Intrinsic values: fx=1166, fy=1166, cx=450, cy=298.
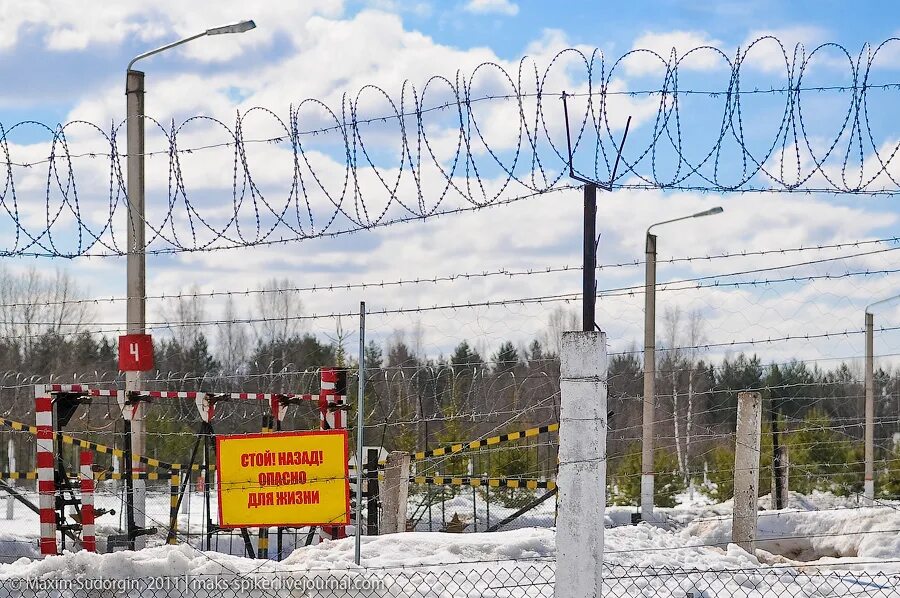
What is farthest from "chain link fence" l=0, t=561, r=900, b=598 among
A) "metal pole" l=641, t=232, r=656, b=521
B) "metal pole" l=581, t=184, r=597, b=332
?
"metal pole" l=641, t=232, r=656, b=521

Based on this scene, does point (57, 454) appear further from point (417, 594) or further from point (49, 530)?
point (417, 594)

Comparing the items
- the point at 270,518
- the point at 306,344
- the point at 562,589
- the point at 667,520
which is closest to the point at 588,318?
the point at 562,589

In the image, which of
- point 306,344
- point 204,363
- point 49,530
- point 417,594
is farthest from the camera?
point 204,363

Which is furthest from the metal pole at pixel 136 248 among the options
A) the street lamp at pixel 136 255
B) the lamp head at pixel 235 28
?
the lamp head at pixel 235 28

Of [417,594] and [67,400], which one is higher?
[67,400]

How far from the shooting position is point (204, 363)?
48.5 m

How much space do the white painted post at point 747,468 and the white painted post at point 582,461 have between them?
22.2ft

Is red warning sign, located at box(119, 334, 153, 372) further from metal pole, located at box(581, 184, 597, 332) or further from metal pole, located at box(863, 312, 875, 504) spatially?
metal pole, located at box(863, 312, 875, 504)

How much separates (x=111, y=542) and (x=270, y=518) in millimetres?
2221

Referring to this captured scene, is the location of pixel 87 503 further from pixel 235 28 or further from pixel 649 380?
pixel 649 380

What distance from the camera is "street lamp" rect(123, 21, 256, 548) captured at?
38.3ft

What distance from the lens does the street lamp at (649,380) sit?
54.6 ft

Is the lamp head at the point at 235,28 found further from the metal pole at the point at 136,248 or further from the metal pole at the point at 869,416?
the metal pole at the point at 869,416

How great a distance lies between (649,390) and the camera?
1673 cm
